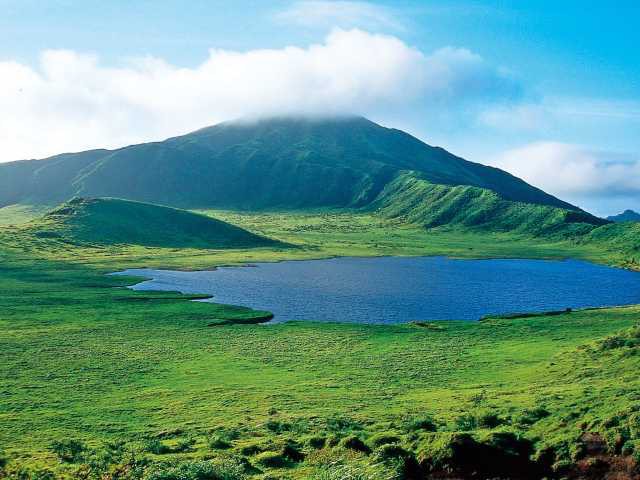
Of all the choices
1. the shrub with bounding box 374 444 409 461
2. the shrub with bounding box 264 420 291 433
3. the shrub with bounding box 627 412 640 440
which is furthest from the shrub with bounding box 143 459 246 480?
the shrub with bounding box 627 412 640 440

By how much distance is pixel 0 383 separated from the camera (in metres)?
63.0

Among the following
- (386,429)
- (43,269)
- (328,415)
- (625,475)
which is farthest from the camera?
(43,269)

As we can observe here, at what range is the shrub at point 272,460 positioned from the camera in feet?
119

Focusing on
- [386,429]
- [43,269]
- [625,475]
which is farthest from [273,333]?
[43,269]

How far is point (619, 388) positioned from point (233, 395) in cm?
3585

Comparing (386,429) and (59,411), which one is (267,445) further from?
(59,411)

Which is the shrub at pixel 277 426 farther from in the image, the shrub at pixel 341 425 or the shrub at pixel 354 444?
the shrub at pixel 354 444

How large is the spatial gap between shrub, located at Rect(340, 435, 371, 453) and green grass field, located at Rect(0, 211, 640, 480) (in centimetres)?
13

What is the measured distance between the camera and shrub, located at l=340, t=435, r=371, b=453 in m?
37.3

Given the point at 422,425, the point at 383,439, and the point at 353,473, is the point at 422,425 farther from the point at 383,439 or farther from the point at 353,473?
the point at 353,473

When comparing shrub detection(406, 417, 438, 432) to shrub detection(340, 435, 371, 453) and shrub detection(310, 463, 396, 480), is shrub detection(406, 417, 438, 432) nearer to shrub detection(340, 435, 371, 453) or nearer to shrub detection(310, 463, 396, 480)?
shrub detection(340, 435, 371, 453)

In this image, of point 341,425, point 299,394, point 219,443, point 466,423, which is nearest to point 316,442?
point 341,425

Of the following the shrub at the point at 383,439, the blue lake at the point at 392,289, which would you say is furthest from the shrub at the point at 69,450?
the blue lake at the point at 392,289

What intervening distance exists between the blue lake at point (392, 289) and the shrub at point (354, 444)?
70792mm
